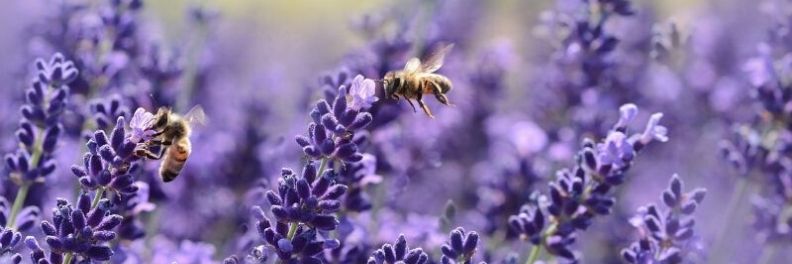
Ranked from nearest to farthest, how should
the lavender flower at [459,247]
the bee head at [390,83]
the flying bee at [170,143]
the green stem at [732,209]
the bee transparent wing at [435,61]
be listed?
the lavender flower at [459,247] → the flying bee at [170,143] → the bee head at [390,83] → the bee transparent wing at [435,61] → the green stem at [732,209]

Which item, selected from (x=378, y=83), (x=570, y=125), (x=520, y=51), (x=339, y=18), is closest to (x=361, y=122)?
(x=378, y=83)

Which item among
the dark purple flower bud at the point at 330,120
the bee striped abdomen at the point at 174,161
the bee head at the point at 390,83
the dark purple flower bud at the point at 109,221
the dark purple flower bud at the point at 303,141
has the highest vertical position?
the bee head at the point at 390,83

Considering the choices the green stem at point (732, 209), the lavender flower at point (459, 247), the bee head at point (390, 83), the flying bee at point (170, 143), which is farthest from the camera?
the green stem at point (732, 209)

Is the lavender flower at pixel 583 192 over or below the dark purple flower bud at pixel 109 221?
over

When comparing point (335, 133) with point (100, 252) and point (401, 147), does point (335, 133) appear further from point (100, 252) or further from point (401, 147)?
point (401, 147)

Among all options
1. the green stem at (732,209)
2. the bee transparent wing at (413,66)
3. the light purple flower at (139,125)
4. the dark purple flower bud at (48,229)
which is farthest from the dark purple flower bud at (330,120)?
the green stem at (732,209)

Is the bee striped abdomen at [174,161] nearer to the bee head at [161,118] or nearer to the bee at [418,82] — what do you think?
the bee head at [161,118]

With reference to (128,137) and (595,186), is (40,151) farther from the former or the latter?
(595,186)
